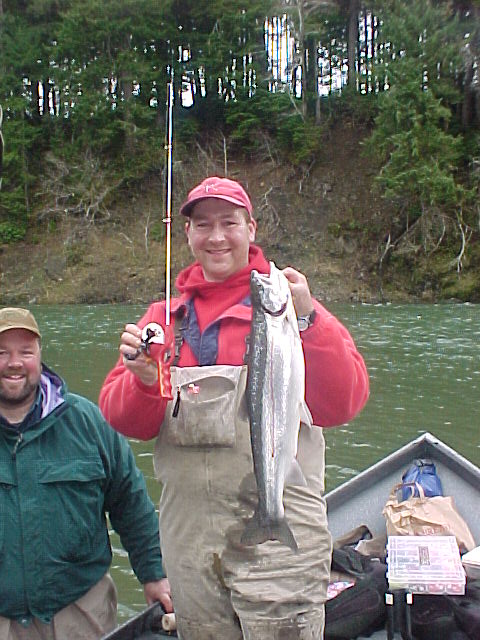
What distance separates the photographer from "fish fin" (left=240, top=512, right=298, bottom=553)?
2.70 m

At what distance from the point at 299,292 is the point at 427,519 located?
9.51 ft

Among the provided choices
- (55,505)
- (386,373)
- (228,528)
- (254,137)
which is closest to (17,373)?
(55,505)

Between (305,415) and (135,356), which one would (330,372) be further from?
(135,356)

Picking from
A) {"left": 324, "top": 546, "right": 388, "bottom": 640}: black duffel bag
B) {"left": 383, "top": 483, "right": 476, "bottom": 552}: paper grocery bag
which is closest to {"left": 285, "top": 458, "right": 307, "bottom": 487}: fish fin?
{"left": 324, "top": 546, "right": 388, "bottom": 640}: black duffel bag

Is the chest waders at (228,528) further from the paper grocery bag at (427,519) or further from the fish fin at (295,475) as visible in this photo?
the paper grocery bag at (427,519)

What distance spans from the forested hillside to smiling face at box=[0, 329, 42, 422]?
2839 cm

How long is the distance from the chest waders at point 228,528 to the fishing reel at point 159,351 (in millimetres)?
73

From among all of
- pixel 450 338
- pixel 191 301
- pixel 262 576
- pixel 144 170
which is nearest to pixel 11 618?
pixel 262 576

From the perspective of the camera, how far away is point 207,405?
2.85 metres

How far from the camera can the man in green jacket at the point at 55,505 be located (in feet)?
11.9

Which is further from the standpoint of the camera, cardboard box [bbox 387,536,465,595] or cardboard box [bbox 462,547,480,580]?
cardboard box [bbox 462,547,480,580]

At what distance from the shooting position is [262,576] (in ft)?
9.19

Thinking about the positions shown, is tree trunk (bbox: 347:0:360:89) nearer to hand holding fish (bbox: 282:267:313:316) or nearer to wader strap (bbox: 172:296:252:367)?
wader strap (bbox: 172:296:252:367)

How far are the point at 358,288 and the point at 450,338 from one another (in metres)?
12.6
